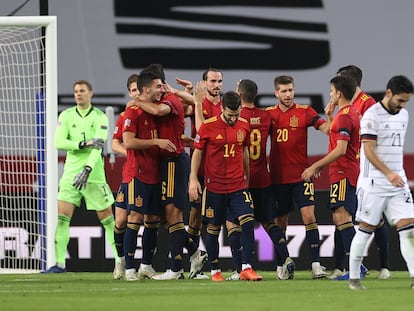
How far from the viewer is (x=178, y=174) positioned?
38.6 feet

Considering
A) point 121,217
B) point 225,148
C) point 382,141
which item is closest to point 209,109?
point 225,148

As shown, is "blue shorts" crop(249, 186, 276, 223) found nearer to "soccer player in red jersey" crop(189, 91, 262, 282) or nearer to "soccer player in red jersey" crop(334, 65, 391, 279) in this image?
"soccer player in red jersey" crop(189, 91, 262, 282)

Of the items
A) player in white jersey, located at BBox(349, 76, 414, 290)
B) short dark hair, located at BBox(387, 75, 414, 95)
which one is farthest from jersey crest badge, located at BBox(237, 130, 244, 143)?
short dark hair, located at BBox(387, 75, 414, 95)

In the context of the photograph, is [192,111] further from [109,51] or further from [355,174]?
[109,51]

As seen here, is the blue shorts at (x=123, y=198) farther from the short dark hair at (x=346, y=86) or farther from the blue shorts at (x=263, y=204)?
the short dark hair at (x=346, y=86)

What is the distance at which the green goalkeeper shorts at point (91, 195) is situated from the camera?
537 inches

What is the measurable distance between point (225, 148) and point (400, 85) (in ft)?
7.00

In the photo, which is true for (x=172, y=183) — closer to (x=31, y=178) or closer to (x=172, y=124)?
(x=172, y=124)

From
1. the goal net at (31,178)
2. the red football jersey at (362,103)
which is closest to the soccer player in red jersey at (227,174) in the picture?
the red football jersey at (362,103)

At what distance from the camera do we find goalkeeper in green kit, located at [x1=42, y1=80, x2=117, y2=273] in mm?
13500

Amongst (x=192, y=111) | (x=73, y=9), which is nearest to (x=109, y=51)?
(x=73, y=9)

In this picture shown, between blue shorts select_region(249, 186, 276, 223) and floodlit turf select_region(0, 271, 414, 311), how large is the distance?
22.2 inches

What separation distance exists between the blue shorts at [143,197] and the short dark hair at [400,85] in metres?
2.59

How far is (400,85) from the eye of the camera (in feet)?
32.9
